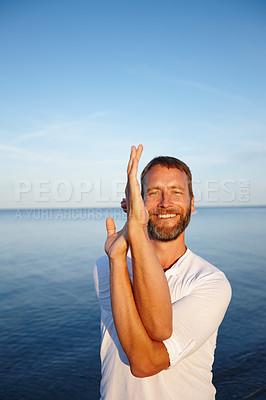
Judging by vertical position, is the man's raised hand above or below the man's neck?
above

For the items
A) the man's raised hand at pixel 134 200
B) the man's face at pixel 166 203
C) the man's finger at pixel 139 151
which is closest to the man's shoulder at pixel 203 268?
the man's face at pixel 166 203

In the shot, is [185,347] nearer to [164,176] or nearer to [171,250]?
[171,250]

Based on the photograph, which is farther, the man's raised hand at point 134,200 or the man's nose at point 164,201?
the man's nose at point 164,201

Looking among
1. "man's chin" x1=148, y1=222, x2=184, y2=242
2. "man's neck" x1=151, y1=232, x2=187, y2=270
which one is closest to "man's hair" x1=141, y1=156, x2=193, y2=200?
"man's chin" x1=148, y1=222, x2=184, y2=242

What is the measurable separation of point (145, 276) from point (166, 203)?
1.09 metres

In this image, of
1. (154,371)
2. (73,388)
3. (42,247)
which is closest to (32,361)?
(73,388)

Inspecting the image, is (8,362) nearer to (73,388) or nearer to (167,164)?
(73,388)

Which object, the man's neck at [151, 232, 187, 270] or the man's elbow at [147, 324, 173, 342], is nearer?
the man's elbow at [147, 324, 173, 342]

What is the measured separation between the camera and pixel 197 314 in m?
1.95

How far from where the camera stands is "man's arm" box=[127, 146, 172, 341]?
163 centimetres

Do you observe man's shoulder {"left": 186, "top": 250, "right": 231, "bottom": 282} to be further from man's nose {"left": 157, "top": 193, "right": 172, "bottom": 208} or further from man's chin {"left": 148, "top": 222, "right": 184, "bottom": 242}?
man's nose {"left": 157, "top": 193, "right": 172, "bottom": 208}

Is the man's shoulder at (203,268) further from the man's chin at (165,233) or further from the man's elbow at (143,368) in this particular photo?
the man's elbow at (143,368)

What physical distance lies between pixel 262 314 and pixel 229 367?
→ 4155 millimetres

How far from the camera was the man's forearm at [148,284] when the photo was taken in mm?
1629
